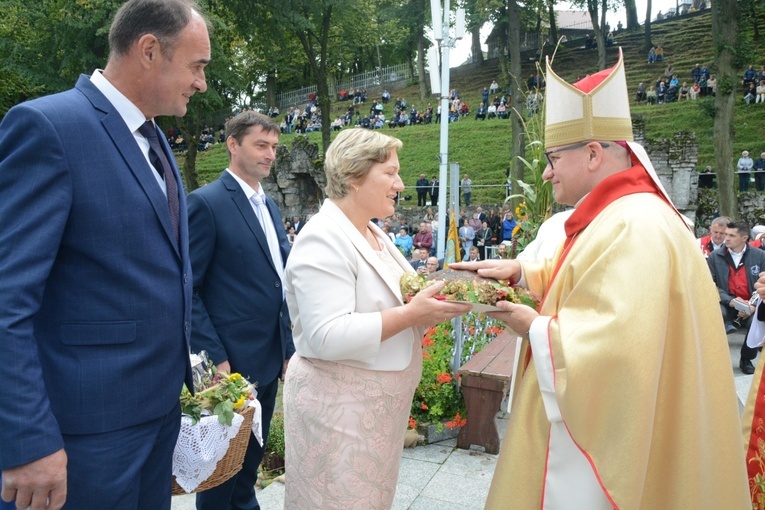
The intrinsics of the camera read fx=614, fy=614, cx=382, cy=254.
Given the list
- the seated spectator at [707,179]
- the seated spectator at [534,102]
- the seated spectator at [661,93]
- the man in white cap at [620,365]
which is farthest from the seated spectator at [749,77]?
the man in white cap at [620,365]

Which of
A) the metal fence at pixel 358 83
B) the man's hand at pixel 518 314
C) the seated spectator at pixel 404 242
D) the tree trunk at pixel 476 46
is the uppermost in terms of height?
the tree trunk at pixel 476 46

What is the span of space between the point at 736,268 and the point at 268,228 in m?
7.14

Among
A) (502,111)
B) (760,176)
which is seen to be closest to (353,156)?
(760,176)

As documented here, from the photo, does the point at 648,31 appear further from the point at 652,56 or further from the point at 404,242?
the point at 404,242

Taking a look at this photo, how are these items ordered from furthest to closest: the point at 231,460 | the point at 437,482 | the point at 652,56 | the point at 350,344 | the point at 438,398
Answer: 1. the point at 652,56
2. the point at 438,398
3. the point at 437,482
4. the point at 231,460
5. the point at 350,344

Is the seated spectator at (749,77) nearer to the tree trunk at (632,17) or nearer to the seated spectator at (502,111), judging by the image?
the seated spectator at (502,111)

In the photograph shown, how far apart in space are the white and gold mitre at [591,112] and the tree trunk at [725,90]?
15967mm

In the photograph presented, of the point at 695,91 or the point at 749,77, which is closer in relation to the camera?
the point at 749,77

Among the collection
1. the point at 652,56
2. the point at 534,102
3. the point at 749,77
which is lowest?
the point at 534,102

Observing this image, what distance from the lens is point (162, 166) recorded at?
2.10m

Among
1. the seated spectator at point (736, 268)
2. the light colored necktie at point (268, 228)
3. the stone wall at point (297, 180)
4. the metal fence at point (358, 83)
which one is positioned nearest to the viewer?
the light colored necktie at point (268, 228)

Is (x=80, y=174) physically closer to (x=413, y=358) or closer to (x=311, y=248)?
(x=311, y=248)

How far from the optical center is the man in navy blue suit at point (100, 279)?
5.23 ft

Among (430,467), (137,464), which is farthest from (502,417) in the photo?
(137,464)
